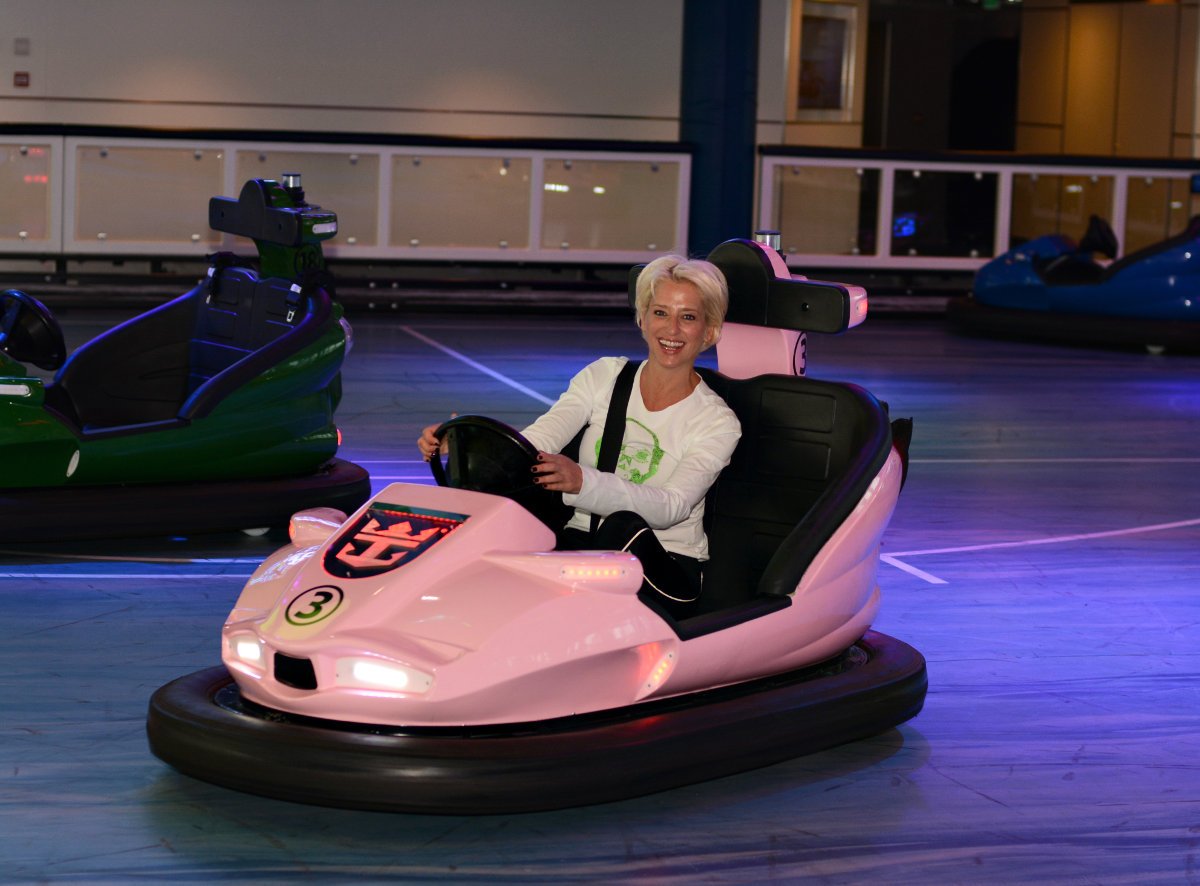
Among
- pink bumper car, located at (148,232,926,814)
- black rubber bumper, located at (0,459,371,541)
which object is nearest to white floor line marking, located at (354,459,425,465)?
black rubber bumper, located at (0,459,371,541)

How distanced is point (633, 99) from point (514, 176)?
92.5 inches

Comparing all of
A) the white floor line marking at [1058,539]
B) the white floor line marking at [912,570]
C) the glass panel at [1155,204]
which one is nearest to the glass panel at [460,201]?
the glass panel at [1155,204]

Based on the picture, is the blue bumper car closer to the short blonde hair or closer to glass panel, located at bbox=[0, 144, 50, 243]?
glass panel, located at bbox=[0, 144, 50, 243]

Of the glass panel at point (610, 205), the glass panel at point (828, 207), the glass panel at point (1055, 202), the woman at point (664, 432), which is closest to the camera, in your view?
the woman at point (664, 432)

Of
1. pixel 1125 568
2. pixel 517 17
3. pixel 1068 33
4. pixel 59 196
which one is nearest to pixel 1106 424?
pixel 1125 568

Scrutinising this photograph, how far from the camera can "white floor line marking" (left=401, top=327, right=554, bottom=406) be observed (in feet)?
24.1

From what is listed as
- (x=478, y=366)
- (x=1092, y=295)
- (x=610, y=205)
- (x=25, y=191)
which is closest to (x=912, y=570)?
(x=478, y=366)

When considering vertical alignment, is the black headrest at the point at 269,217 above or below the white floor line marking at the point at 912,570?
above

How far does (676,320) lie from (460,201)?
26.0 feet

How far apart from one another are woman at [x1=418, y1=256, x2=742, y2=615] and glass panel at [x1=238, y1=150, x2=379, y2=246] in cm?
762

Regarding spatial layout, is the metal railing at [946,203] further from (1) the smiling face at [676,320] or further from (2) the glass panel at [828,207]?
(1) the smiling face at [676,320]

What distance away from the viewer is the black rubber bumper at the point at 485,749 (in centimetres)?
259

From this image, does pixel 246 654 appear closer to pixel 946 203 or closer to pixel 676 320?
pixel 676 320

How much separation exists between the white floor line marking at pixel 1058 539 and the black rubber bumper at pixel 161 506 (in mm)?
1519
